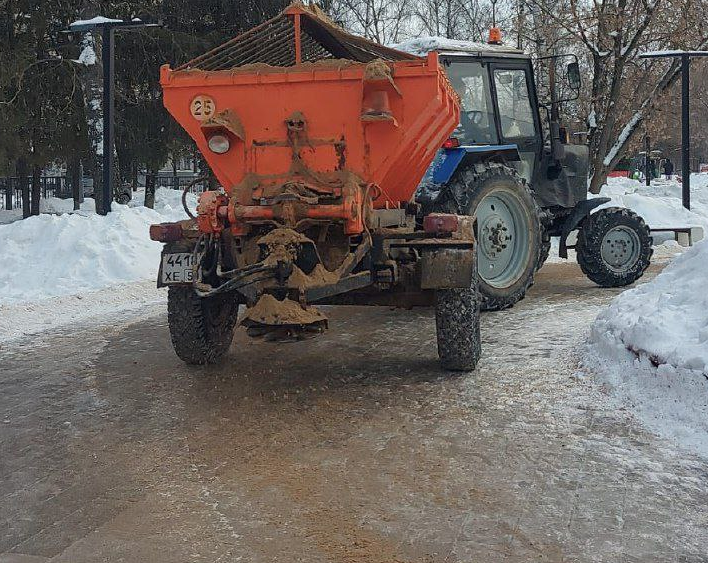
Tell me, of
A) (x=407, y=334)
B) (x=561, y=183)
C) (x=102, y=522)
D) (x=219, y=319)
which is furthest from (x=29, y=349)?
(x=561, y=183)

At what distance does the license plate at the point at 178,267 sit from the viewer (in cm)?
609

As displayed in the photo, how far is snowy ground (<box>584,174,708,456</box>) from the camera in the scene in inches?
190

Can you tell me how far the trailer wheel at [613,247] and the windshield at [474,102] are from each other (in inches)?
84.1

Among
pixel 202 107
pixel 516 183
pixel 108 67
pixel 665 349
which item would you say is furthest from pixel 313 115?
pixel 108 67

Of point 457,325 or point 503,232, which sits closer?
point 457,325

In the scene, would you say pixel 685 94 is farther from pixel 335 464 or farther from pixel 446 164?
pixel 335 464

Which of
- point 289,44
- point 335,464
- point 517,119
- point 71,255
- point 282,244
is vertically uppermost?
point 289,44

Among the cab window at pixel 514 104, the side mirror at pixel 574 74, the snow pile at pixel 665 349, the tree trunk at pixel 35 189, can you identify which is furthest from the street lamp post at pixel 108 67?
the tree trunk at pixel 35 189

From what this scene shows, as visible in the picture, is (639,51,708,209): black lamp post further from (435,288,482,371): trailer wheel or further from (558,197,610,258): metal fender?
(435,288,482,371): trailer wheel

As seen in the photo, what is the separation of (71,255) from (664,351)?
858cm

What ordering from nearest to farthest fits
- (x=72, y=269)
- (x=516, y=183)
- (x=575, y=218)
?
(x=516, y=183) < (x=575, y=218) < (x=72, y=269)

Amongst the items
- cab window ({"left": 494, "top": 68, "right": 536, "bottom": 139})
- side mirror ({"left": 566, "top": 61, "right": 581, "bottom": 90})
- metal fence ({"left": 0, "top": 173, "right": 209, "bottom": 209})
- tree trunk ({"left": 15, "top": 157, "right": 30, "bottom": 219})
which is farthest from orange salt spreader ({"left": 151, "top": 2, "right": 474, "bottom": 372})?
metal fence ({"left": 0, "top": 173, "right": 209, "bottom": 209})

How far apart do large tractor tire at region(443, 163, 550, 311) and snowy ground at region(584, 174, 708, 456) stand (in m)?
1.89

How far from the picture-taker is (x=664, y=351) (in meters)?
5.32
